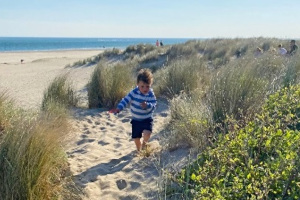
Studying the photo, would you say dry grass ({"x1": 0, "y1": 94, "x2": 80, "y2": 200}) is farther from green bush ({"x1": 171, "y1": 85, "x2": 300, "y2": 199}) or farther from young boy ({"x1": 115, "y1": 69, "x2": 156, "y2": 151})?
young boy ({"x1": 115, "y1": 69, "x2": 156, "y2": 151})

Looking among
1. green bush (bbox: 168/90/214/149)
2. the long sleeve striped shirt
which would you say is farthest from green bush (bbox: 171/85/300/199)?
the long sleeve striped shirt

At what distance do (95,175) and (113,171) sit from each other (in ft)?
0.78

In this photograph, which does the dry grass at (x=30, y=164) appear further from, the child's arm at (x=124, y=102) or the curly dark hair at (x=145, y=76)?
the curly dark hair at (x=145, y=76)

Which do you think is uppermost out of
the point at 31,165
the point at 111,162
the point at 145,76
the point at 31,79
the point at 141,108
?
the point at 145,76

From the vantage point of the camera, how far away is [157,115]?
6.95 metres

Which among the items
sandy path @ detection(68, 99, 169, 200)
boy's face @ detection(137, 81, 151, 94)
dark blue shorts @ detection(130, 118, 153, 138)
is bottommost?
sandy path @ detection(68, 99, 169, 200)

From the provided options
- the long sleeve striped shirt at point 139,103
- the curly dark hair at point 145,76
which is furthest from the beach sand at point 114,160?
the curly dark hair at point 145,76

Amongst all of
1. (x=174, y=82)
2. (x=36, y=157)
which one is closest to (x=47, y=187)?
(x=36, y=157)

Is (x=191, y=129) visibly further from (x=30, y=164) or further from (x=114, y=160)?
(x=30, y=164)

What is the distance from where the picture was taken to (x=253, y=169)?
234 centimetres

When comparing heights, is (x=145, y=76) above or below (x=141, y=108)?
above

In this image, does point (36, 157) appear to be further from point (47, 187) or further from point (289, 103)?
point (289, 103)

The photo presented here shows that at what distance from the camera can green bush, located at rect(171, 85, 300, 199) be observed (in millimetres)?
2154

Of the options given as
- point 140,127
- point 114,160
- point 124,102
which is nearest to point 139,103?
point 124,102
